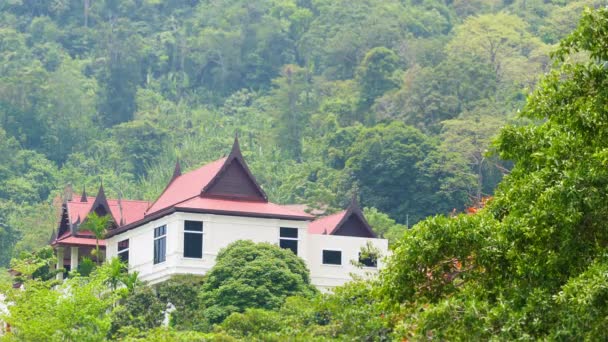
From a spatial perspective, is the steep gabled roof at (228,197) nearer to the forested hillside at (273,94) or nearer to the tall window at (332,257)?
the tall window at (332,257)

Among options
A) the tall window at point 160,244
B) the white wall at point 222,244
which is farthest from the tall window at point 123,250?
the tall window at point 160,244

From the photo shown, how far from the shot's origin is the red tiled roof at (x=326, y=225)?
6004 cm

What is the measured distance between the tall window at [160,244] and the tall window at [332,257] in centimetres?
571

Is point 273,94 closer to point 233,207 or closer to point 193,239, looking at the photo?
point 233,207

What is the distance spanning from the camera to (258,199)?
5706cm

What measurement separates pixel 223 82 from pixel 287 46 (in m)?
7.50

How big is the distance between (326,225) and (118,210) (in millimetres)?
7795

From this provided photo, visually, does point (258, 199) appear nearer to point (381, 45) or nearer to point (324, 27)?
point (381, 45)

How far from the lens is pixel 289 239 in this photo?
56.8 meters

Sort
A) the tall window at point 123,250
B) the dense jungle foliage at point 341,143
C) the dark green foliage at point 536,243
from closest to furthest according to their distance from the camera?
1. the dark green foliage at point 536,243
2. the dense jungle foliage at point 341,143
3. the tall window at point 123,250

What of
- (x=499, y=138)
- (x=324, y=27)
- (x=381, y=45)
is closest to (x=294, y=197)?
(x=381, y=45)

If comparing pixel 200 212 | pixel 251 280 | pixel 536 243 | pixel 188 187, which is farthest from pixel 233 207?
pixel 536 243

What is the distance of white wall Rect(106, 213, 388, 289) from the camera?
55062 millimetres

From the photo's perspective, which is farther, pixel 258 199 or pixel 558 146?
pixel 258 199
